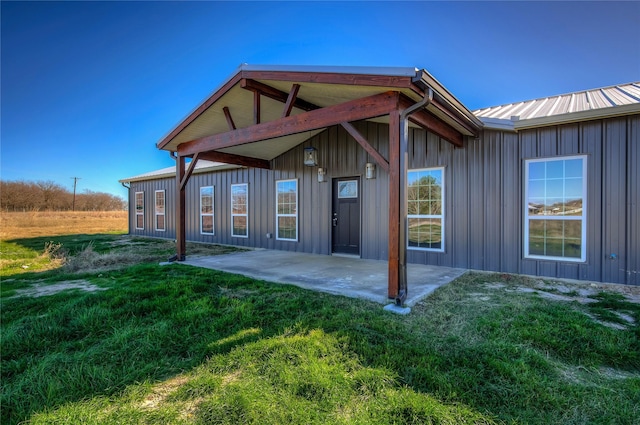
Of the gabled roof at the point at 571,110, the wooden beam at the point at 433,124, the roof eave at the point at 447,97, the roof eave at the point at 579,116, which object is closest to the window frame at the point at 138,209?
the wooden beam at the point at 433,124

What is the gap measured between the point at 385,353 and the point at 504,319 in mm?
1559

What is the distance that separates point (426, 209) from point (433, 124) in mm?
2015

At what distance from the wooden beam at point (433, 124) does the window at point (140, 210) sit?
12.9 metres

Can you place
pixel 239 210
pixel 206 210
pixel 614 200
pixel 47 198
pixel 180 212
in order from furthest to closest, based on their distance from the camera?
pixel 47 198 → pixel 206 210 → pixel 239 210 → pixel 180 212 → pixel 614 200

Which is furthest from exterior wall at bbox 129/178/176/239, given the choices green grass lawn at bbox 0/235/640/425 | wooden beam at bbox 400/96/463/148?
wooden beam at bbox 400/96/463/148

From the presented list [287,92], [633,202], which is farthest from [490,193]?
[287,92]

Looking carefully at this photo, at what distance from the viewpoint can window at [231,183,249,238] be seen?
9.05 metres

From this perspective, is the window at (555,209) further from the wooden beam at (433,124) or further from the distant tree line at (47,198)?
the distant tree line at (47,198)

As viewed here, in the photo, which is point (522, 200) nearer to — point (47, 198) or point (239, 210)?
point (239, 210)

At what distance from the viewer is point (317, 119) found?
4.14 meters

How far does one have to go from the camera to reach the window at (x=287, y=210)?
789 centimetres

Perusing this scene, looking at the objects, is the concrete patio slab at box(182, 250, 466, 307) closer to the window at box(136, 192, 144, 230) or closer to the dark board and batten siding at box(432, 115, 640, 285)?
the dark board and batten siding at box(432, 115, 640, 285)

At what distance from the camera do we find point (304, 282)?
Answer: 14.5 ft

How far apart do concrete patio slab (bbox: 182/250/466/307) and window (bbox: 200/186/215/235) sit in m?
3.62
